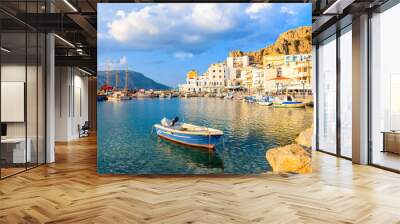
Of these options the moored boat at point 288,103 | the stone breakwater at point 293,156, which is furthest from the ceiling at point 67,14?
the stone breakwater at point 293,156

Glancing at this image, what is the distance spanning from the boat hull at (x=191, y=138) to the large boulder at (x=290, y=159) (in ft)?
3.14

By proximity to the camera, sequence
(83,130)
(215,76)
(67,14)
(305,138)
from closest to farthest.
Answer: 1. (305,138)
2. (215,76)
3. (67,14)
4. (83,130)

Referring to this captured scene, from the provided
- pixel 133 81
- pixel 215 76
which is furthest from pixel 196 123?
pixel 133 81

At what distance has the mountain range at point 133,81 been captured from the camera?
6.62 meters

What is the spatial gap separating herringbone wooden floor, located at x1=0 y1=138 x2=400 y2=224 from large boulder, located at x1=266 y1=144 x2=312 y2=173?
0.15m

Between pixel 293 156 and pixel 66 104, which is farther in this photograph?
pixel 66 104

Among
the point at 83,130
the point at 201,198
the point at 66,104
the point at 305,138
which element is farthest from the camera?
the point at 83,130

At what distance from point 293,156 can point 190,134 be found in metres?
1.79

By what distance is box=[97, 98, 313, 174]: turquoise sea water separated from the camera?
6.62 metres

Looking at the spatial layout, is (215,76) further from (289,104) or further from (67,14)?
(67,14)

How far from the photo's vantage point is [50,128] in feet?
26.9

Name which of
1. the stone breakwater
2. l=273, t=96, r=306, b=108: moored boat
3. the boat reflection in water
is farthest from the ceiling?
the boat reflection in water

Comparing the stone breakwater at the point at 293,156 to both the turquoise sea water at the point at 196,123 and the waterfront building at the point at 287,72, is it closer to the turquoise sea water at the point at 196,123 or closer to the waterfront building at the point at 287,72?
the turquoise sea water at the point at 196,123

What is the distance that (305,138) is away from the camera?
676 centimetres
